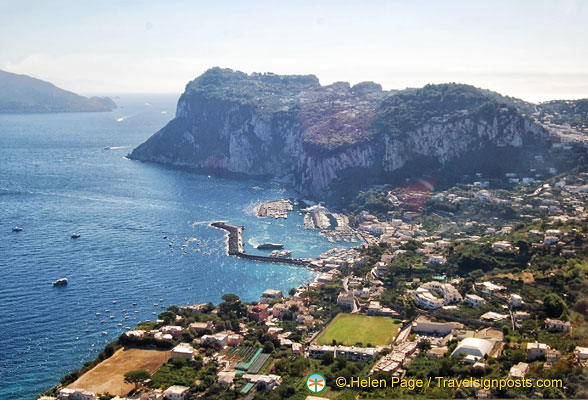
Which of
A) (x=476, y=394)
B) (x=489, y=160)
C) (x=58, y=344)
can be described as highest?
(x=489, y=160)

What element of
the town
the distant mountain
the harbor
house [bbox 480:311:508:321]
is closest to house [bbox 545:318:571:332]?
the town

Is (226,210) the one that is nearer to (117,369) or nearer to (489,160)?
(489,160)

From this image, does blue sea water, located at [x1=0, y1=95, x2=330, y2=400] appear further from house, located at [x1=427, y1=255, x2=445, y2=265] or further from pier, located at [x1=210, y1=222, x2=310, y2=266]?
house, located at [x1=427, y1=255, x2=445, y2=265]

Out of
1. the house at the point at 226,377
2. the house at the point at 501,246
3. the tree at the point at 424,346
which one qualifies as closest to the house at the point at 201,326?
the house at the point at 226,377

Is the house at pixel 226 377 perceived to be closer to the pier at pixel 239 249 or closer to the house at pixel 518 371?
the house at pixel 518 371

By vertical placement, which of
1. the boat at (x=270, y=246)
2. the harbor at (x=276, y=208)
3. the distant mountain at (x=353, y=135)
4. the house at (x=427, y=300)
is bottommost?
the boat at (x=270, y=246)

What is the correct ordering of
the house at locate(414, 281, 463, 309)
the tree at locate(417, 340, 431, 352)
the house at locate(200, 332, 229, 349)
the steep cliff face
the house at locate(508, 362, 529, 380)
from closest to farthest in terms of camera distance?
the house at locate(508, 362, 529, 380), the tree at locate(417, 340, 431, 352), the house at locate(200, 332, 229, 349), the house at locate(414, 281, 463, 309), the steep cliff face

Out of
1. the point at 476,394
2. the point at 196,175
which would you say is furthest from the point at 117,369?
the point at 196,175
